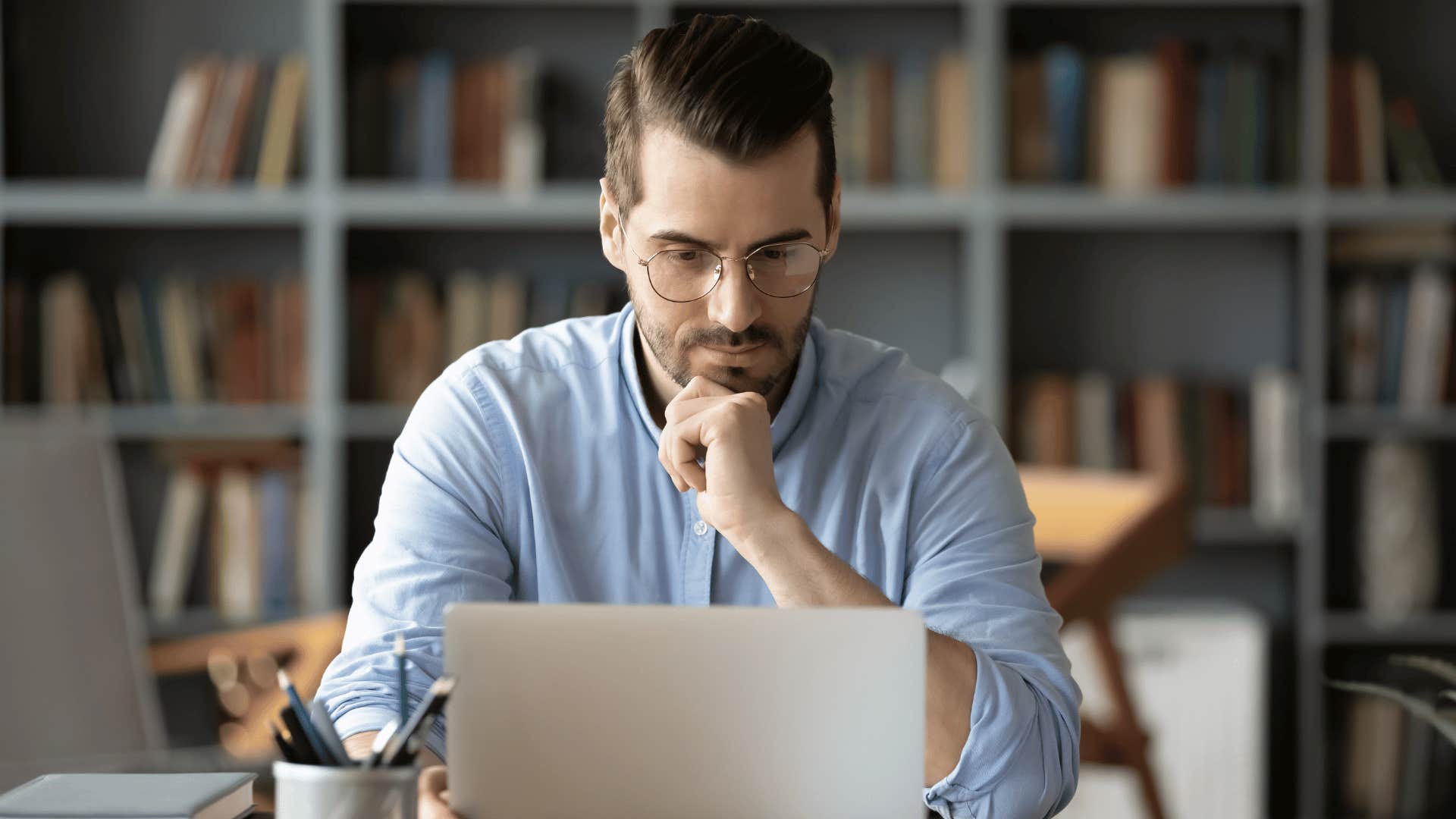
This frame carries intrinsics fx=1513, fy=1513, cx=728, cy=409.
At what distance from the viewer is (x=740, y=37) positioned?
145 centimetres

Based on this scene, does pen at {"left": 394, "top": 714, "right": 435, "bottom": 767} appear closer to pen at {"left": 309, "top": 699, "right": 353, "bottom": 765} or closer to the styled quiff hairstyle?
pen at {"left": 309, "top": 699, "right": 353, "bottom": 765}

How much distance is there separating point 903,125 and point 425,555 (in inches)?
87.0

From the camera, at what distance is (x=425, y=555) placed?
140cm

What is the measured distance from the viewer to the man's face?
137 centimetres

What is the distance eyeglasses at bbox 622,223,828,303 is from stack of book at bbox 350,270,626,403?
2.01m

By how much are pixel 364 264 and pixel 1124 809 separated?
7.08 feet

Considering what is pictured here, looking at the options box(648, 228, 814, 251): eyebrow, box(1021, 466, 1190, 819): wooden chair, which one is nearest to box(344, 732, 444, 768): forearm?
box(648, 228, 814, 251): eyebrow

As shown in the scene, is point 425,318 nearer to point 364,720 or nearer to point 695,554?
point 695,554

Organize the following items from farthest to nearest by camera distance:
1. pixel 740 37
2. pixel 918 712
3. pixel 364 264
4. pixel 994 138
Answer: pixel 364 264, pixel 994 138, pixel 740 37, pixel 918 712

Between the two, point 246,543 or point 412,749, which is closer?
point 412,749

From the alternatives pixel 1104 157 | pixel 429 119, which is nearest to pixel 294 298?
pixel 429 119

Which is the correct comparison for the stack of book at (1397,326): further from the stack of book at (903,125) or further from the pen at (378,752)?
the pen at (378,752)

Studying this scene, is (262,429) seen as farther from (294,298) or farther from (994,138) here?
(994,138)

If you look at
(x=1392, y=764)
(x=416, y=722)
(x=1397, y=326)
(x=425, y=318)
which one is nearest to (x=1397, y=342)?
(x=1397, y=326)
